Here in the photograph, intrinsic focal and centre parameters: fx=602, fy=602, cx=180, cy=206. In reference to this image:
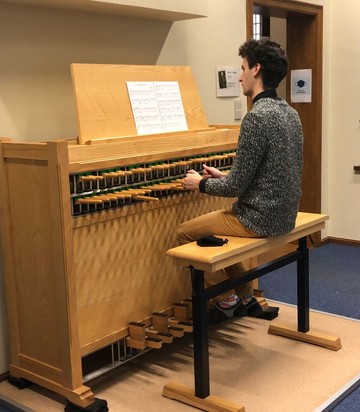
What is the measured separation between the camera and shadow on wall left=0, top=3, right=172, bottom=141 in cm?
270

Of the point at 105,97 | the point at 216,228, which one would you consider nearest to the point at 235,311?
the point at 216,228

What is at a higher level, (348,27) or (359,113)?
(348,27)

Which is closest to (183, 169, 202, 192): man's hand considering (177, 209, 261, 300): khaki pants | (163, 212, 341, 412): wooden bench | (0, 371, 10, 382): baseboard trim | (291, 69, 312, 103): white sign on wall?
(177, 209, 261, 300): khaki pants

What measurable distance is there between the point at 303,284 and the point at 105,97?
1.37 meters

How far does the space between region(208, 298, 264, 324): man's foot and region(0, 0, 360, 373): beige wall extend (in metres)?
1.13

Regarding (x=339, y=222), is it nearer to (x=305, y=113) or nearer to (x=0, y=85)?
→ (x=305, y=113)

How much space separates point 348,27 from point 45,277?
3.43m

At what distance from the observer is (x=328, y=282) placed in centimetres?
407

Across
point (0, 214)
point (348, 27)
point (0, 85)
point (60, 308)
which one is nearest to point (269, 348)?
point (60, 308)

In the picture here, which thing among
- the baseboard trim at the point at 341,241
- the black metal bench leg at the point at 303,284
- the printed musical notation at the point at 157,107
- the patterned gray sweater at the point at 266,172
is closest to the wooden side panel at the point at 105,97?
the printed musical notation at the point at 157,107

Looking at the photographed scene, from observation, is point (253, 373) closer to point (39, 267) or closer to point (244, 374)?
point (244, 374)

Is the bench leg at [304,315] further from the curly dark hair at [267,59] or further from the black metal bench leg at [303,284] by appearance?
the curly dark hair at [267,59]

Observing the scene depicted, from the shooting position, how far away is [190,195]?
302 cm

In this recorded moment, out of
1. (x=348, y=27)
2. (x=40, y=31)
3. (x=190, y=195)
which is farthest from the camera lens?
(x=348, y=27)
